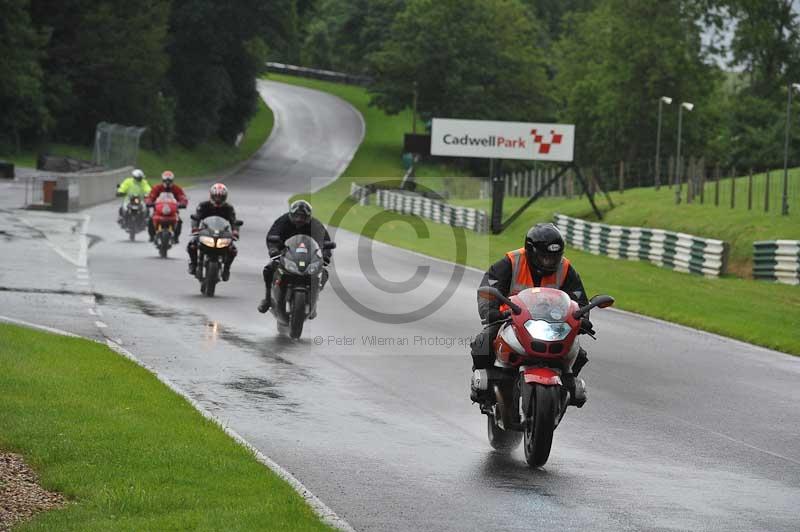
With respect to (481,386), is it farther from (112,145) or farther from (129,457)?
(112,145)

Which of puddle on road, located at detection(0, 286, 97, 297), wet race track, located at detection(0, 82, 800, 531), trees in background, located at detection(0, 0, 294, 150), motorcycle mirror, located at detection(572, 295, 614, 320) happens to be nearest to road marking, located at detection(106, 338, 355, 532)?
wet race track, located at detection(0, 82, 800, 531)

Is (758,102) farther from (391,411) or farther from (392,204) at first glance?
(391,411)

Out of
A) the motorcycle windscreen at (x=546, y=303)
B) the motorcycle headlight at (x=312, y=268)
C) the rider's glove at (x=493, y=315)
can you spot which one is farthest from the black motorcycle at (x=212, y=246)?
the motorcycle windscreen at (x=546, y=303)

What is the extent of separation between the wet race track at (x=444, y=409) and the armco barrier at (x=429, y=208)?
25843 mm

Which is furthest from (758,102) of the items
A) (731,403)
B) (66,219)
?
(731,403)

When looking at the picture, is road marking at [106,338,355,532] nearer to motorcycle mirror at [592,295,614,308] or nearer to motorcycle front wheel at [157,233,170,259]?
motorcycle mirror at [592,295,614,308]

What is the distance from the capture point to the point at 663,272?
1401 inches

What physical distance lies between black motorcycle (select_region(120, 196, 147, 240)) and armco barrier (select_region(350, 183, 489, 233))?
17990 mm

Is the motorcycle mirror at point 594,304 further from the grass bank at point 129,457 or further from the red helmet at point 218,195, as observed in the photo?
the red helmet at point 218,195

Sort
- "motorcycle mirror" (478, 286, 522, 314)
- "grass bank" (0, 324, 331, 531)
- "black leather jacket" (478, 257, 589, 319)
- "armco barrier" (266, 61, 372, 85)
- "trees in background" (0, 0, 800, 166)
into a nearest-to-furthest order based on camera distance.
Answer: "grass bank" (0, 324, 331, 531)
"motorcycle mirror" (478, 286, 522, 314)
"black leather jacket" (478, 257, 589, 319)
"trees in background" (0, 0, 800, 166)
"armco barrier" (266, 61, 372, 85)

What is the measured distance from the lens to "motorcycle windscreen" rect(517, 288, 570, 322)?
33.2 ft

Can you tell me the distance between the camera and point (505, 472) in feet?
33.3

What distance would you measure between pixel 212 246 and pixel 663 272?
1589 centimetres

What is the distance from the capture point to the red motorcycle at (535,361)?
390 inches
